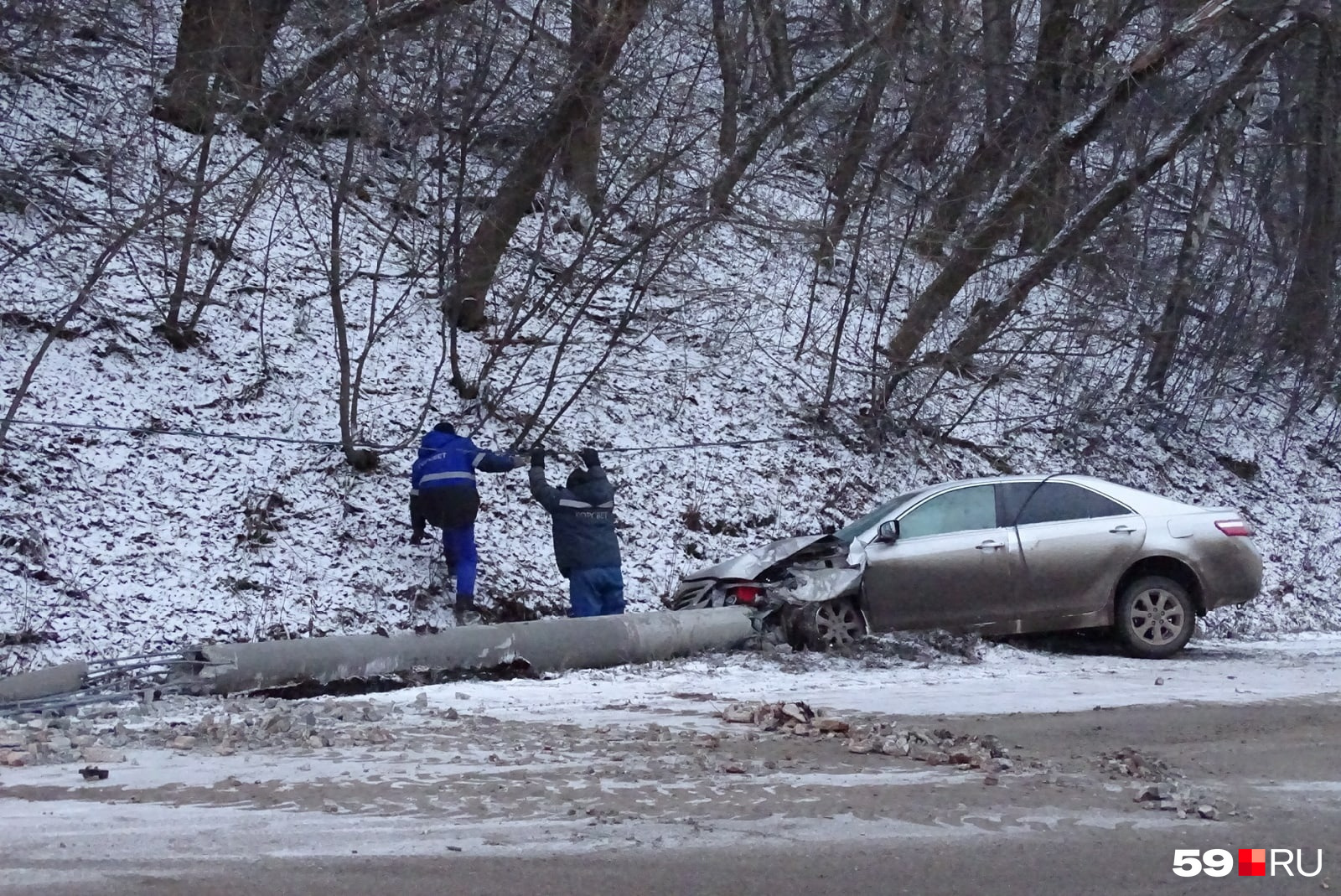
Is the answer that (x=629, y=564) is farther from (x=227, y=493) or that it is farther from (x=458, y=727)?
(x=458, y=727)

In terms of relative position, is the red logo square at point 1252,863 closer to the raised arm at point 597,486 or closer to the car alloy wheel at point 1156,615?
the car alloy wheel at point 1156,615

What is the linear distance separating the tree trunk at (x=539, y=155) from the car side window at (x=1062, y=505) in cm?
617

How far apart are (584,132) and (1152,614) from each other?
8064 millimetres

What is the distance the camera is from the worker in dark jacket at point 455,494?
11.5m

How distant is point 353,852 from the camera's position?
16.4ft

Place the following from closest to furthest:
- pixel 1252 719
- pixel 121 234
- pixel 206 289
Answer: pixel 1252 719 < pixel 121 234 < pixel 206 289

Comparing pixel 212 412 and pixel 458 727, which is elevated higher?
pixel 212 412

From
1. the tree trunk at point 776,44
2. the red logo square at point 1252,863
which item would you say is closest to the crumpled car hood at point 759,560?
the red logo square at point 1252,863

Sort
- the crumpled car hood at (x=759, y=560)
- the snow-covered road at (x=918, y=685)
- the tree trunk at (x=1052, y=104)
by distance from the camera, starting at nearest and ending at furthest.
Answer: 1. the snow-covered road at (x=918, y=685)
2. the crumpled car hood at (x=759, y=560)
3. the tree trunk at (x=1052, y=104)

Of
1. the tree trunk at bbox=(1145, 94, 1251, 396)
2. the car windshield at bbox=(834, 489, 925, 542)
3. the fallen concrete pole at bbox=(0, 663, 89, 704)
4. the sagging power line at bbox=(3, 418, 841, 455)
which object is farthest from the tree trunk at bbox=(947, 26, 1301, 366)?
the fallen concrete pole at bbox=(0, 663, 89, 704)

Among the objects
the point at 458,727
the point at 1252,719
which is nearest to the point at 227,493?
the point at 458,727

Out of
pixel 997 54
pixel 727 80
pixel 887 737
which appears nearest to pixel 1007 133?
pixel 997 54

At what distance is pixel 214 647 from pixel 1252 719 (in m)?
6.64

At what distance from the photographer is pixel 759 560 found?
37.1 ft
